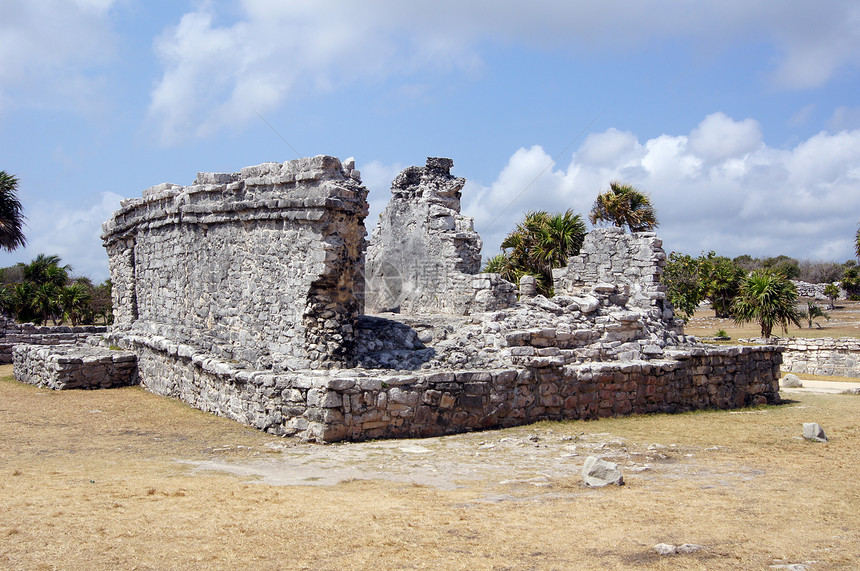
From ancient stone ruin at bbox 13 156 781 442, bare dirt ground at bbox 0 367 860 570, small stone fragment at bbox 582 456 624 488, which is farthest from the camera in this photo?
ancient stone ruin at bbox 13 156 781 442

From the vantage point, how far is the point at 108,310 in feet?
123

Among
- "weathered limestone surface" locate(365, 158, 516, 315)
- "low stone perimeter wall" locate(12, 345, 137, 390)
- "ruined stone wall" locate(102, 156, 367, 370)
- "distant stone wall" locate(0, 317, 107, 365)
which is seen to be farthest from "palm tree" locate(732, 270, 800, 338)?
"distant stone wall" locate(0, 317, 107, 365)

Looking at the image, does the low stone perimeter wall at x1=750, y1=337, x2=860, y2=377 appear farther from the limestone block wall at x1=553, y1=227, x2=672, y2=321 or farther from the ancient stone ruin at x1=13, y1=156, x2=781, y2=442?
the ancient stone ruin at x1=13, y1=156, x2=781, y2=442

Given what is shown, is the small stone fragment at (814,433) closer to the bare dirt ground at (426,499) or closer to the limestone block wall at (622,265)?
the bare dirt ground at (426,499)

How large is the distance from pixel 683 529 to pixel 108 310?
122 feet

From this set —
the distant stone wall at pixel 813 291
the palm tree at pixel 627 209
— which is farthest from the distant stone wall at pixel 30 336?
the distant stone wall at pixel 813 291

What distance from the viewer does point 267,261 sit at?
10664 mm

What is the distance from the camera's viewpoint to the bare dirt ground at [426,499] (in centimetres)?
456

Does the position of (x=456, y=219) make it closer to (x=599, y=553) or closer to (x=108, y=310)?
(x=599, y=553)

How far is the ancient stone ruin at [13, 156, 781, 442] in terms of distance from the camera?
30.5ft

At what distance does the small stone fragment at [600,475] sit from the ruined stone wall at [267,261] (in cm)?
421

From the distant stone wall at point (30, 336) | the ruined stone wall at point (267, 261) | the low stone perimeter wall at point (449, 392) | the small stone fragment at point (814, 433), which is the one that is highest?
the ruined stone wall at point (267, 261)

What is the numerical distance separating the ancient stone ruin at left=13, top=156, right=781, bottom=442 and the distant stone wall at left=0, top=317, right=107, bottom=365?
9115 mm

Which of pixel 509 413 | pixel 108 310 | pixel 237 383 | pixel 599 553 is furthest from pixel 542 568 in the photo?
pixel 108 310
